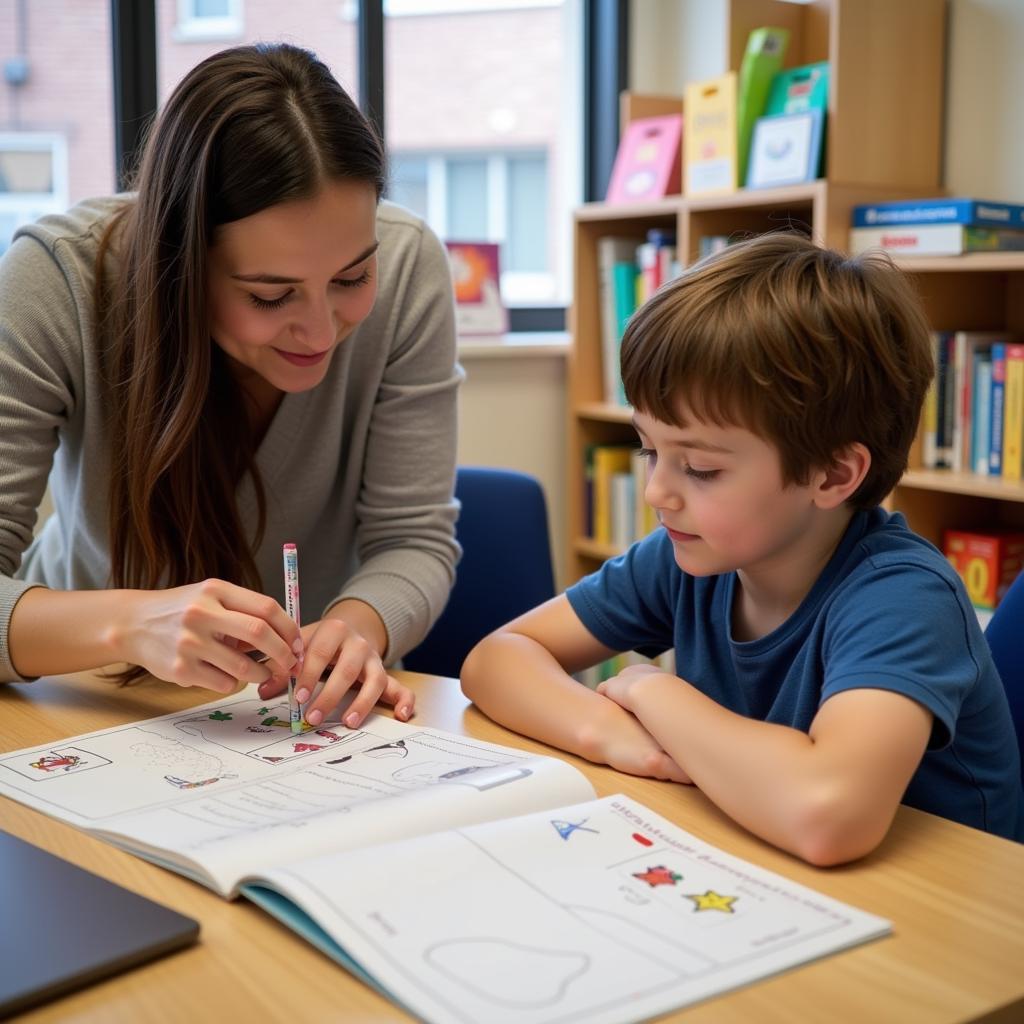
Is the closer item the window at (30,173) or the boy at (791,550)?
the boy at (791,550)

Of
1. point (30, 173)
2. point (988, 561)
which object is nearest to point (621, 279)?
point (988, 561)

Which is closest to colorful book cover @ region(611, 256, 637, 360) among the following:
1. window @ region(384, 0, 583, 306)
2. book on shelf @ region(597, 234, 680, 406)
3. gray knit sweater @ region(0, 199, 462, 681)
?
book on shelf @ region(597, 234, 680, 406)

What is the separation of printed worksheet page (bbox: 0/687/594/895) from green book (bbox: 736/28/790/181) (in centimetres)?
191

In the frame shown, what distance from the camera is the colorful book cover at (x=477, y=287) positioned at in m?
3.09

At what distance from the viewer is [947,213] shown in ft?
7.14

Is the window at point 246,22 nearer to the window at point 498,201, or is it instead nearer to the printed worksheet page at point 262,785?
the window at point 498,201

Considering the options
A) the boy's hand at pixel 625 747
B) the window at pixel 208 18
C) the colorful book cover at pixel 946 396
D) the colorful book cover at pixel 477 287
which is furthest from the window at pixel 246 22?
the boy's hand at pixel 625 747

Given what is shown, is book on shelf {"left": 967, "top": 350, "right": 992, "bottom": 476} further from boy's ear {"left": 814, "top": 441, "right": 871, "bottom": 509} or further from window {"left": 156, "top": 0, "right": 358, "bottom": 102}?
window {"left": 156, "top": 0, "right": 358, "bottom": 102}

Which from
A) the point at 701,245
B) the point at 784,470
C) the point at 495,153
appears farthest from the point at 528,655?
the point at 495,153

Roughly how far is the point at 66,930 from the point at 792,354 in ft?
2.23

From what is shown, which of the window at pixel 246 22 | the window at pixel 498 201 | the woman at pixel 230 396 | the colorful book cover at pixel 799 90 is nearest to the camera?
the woman at pixel 230 396

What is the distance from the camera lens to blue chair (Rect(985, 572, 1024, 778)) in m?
1.17

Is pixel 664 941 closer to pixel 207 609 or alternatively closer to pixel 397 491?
pixel 207 609

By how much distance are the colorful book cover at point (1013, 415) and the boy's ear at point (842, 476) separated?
1258 mm
